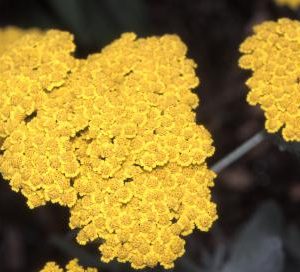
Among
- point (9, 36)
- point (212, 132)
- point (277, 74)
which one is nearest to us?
point (277, 74)

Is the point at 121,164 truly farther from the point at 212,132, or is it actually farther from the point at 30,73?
the point at 212,132

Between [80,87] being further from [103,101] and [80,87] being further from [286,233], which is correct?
[286,233]

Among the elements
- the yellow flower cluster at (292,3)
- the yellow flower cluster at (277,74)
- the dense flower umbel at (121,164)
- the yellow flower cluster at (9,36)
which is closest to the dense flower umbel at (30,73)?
the dense flower umbel at (121,164)

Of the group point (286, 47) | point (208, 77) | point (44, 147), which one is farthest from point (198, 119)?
point (44, 147)

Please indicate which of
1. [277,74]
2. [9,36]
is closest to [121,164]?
[277,74]

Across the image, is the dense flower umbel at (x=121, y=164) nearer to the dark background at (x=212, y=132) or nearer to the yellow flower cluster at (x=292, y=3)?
the dark background at (x=212, y=132)
